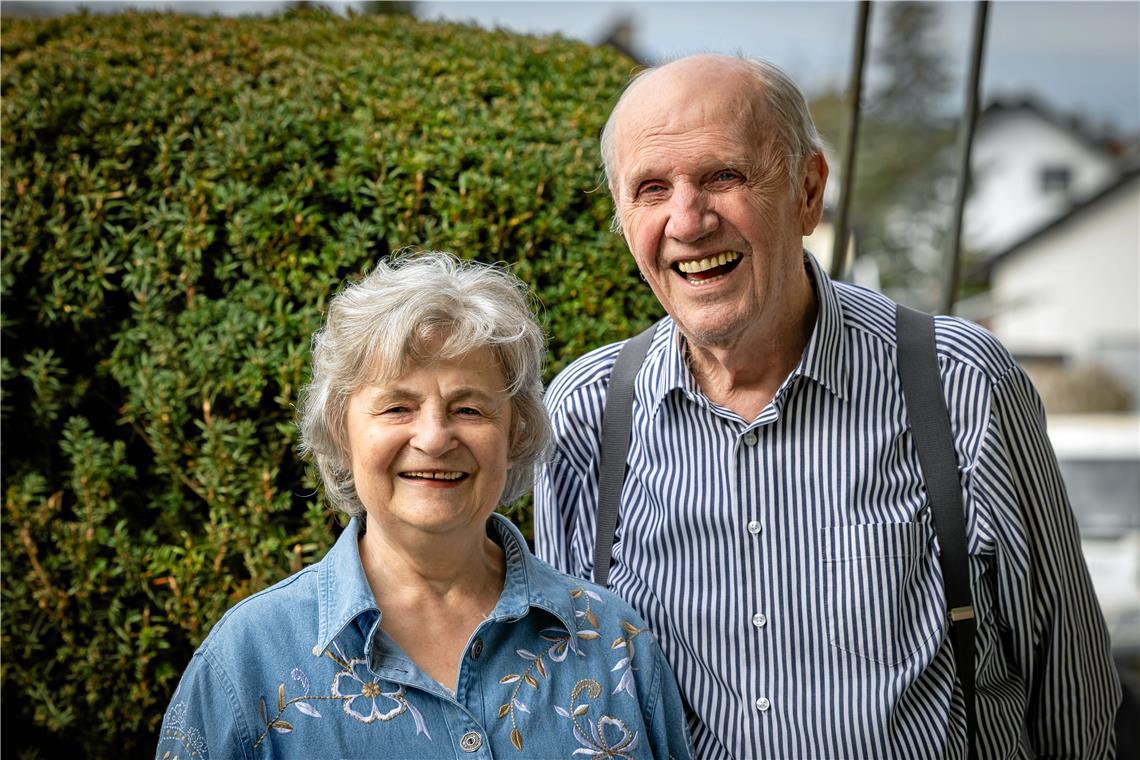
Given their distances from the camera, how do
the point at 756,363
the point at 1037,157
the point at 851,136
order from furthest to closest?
the point at 1037,157 < the point at 851,136 < the point at 756,363

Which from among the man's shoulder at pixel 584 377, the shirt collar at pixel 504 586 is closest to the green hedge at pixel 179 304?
the man's shoulder at pixel 584 377

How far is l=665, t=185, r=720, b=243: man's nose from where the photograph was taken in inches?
94.7

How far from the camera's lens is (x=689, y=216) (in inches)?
94.8

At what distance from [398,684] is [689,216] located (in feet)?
3.52

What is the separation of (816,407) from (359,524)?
3.21 feet

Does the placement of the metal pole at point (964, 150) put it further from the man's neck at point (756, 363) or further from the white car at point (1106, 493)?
the white car at point (1106, 493)

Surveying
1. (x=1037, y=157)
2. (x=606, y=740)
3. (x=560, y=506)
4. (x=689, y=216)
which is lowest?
(x=606, y=740)

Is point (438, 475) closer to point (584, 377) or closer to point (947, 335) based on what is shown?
point (584, 377)

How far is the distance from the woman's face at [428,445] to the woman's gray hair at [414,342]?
4 centimetres

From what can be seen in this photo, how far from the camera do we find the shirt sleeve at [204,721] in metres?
1.98

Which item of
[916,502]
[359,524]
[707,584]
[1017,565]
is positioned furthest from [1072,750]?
[359,524]

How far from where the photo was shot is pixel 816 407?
99.0 inches

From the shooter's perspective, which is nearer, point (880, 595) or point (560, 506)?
point (880, 595)

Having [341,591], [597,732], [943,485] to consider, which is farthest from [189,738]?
[943,485]
